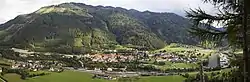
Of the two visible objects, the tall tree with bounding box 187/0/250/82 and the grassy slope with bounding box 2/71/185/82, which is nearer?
the tall tree with bounding box 187/0/250/82

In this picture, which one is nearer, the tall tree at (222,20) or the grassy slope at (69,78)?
the tall tree at (222,20)

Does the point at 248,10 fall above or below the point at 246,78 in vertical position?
above

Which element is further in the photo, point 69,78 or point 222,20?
point 69,78

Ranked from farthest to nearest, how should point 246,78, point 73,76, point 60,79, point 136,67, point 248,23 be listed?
1. point 136,67
2. point 73,76
3. point 60,79
4. point 248,23
5. point 246,78

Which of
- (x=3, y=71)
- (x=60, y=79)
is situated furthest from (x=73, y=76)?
(x=3, y=71)

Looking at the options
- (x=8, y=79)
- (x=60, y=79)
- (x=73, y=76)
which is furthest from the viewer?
(x=73, y=76)

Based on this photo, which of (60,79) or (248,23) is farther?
(60,79)

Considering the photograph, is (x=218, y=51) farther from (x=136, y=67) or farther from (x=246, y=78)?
(x=136, y=67)

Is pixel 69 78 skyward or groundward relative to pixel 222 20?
groundward

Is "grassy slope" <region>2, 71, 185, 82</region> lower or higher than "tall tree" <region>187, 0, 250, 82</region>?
lower

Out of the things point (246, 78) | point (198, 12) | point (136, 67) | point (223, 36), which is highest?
point (198, 12)

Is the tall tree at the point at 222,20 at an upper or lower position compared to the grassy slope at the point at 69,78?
upper
